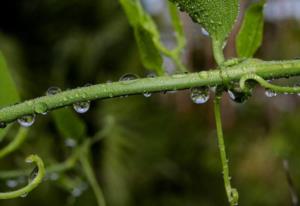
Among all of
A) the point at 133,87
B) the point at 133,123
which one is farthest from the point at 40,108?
the point at 133,123

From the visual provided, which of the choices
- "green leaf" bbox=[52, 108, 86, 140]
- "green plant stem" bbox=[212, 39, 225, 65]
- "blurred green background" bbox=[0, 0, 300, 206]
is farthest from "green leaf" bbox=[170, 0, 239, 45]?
"blurred green background" bbox=[0, 0, 300, 206]

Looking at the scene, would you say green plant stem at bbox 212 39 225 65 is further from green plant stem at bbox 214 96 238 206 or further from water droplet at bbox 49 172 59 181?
water droplet at bbox 49 172 59 181

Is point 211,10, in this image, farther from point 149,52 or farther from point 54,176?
point 54,176

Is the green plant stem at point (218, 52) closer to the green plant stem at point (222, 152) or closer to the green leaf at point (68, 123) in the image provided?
the green plant stem at point (222, 152)

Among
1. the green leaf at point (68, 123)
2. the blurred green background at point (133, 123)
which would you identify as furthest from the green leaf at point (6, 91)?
the blurred green background at point (133, 123)

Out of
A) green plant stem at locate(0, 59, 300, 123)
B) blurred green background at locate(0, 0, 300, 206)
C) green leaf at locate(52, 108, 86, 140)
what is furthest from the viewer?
blurred green background at locate(0, 0, 300, 206)

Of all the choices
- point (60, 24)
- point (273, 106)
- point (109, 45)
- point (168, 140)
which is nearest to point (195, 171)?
point (168, 140)

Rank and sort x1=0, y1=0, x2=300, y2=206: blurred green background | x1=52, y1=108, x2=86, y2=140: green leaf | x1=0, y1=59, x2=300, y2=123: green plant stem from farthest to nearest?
x1=0, y1=0, x2=300, y2=206: blurred green background, x1=52, y1=108, x2=86, y2=140: green leaf, x1=0, y1=59, x2=300, y2=123: green plant stem
